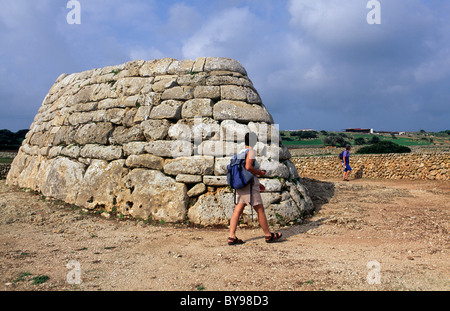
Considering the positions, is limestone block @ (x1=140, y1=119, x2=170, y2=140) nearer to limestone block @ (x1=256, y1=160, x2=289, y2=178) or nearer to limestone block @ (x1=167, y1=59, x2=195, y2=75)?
limestone block @ (x1=167, y1=59, x2=195, y2=75)

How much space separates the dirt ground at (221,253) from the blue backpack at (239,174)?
3.27 feet

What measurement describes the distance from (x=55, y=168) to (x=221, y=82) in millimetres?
4990

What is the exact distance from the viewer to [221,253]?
4.44 meters

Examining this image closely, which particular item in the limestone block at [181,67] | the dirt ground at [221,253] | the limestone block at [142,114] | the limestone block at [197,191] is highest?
the limestone block at [181,67]

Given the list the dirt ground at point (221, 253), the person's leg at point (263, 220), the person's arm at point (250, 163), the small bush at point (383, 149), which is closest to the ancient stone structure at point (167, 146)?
the dirt ground at point (221, 253)

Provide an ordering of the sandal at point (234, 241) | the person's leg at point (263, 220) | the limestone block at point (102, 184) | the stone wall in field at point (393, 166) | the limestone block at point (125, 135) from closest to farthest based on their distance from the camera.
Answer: the sandal at point (234, 241)
the person's leg at point (263, 220)
the limestone block at point (102, 184)
the limestone block at point (125, 135)
the stone wall in field at point (393, 166)

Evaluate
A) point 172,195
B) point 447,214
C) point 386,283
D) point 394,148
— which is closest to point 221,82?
point 172,195

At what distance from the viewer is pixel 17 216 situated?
21.4 feet

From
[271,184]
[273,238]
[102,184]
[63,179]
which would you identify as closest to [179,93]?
[102,184]

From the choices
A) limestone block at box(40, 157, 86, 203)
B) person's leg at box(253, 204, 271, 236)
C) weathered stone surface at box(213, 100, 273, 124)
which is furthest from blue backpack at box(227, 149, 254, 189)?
limestone block at box(40, 157, 86, 203)

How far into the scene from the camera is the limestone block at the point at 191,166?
6.29 meters

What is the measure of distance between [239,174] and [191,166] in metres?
1.73

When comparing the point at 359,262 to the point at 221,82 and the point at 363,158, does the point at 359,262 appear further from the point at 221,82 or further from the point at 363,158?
the point at 363,158

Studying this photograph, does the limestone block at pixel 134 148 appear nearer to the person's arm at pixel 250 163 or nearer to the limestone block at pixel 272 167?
the limestone block at pixel 272 167
